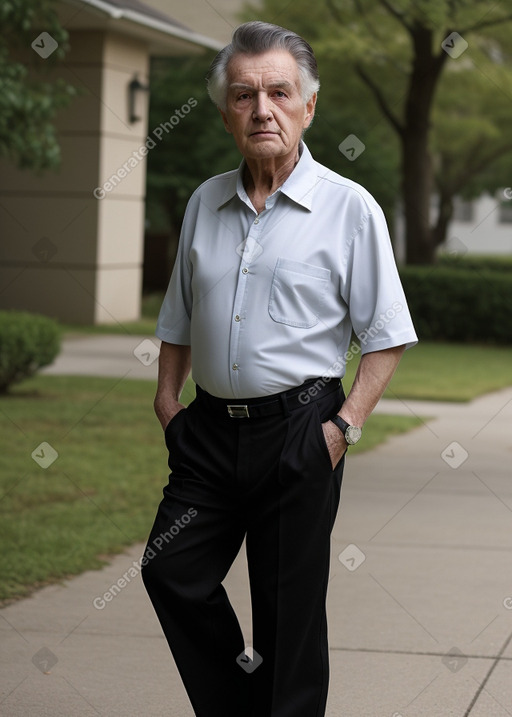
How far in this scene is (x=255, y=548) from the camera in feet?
10.8

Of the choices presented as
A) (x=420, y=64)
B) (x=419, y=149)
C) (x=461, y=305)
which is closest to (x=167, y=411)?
(x=461, y=305)

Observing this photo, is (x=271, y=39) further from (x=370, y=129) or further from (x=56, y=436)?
(x=370, y=129)

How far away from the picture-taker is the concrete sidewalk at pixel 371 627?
425cm

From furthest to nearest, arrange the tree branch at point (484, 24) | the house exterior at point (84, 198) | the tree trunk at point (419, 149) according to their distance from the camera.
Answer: the tree trunk at point (419, 149) → the tree branch at point (484, 24) → the house exterior at point (84, 198)

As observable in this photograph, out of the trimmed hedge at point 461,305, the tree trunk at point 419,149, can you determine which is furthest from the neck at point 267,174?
the tree trunk at point 419,149

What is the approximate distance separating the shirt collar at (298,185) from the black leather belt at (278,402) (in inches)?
19.1

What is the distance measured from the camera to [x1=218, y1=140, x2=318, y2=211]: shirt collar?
10.6 ft

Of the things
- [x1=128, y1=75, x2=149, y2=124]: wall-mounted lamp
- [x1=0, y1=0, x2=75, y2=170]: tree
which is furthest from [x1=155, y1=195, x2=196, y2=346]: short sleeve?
[x1=128, y1=75, x2=149, y2=124]: wall-mounted lamp

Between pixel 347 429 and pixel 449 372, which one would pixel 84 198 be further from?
pixel 347 429

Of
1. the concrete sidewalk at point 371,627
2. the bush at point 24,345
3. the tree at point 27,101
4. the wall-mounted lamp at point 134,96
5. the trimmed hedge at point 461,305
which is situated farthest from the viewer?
the trimmed hedge at point 461,305

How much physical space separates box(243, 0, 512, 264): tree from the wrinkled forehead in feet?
49.2

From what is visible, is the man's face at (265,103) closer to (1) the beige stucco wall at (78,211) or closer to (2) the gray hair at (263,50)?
(2) the gray hair at (263,50)

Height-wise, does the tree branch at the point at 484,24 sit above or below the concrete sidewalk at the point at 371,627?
above

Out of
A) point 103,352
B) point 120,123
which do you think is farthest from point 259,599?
point 120,123
